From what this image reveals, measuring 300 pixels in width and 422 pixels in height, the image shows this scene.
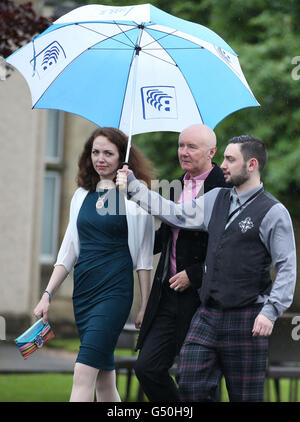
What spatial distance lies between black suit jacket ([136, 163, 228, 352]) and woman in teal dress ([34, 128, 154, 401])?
0.53 ft

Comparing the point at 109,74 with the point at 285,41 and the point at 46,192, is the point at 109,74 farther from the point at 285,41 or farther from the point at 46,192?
the point at 46,192

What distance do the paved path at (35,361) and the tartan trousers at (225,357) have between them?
26.7 ft

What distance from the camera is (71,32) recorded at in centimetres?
648

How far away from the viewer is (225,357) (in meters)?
5.43

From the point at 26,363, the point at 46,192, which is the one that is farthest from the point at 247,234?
the point at 46,192

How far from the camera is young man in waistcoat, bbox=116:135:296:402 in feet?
17.5

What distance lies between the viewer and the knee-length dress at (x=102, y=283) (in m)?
5.83

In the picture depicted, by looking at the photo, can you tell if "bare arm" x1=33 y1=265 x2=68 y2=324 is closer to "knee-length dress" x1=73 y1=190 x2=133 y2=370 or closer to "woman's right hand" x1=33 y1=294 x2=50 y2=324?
"woman's right hand" x1=33 y1=294 x2=50 y2=324

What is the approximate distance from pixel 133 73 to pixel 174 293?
1.54 meters

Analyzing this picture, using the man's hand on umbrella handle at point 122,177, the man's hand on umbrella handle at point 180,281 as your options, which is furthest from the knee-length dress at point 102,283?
the man's hand on umbrella handle at point 122,177

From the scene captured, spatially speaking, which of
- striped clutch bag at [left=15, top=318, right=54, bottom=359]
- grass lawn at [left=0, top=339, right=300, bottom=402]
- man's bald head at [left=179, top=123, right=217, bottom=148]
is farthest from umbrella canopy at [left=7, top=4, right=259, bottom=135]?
grass lawn at [left=0, top=339, right=300, bottom=402]

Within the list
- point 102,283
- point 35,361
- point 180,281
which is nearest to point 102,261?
point 102,283

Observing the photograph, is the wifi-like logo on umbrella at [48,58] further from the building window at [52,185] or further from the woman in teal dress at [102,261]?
the building window at [52,185]
